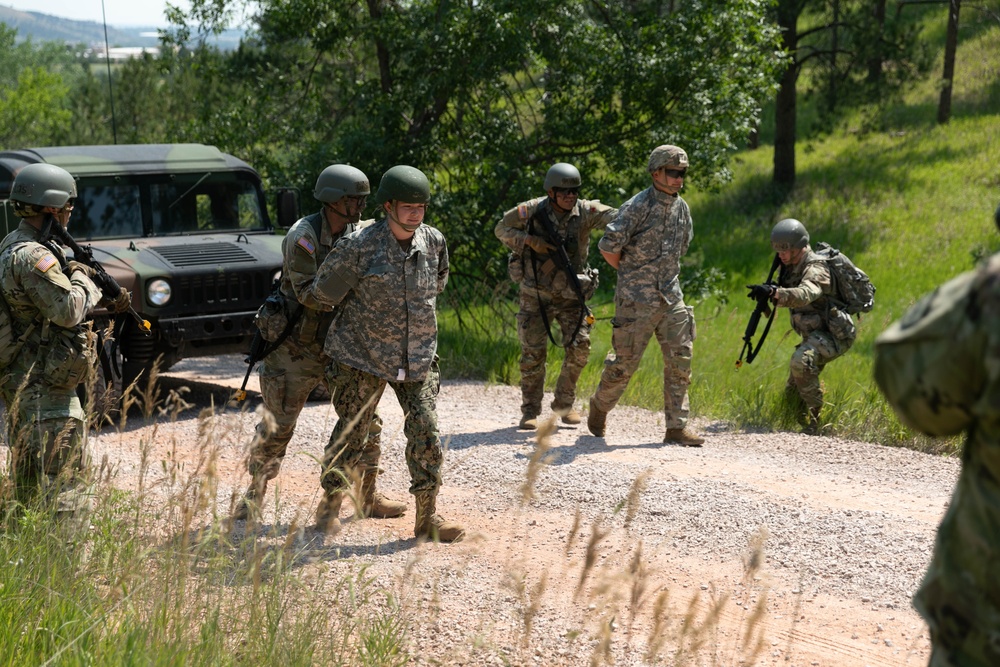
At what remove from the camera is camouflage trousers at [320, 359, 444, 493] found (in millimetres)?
5531

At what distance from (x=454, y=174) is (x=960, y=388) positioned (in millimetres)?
10773

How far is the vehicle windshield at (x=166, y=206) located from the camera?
365 inches

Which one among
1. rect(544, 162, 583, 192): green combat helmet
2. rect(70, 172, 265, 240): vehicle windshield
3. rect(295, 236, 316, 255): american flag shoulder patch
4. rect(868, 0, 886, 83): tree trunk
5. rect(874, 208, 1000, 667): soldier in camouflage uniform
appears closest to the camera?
rect(874, 208, 1000, 667): soldier in camouflage uniform

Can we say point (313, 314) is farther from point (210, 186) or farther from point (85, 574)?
point (210, 186)

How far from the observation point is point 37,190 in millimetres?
5180

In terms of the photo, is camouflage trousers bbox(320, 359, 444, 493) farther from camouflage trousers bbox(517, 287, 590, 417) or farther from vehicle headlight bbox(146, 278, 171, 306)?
vehicle headlight bbox(146, 278, 171, 306)

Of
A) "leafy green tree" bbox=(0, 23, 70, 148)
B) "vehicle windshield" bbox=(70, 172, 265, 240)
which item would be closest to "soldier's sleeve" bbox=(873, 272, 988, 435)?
"vehicle windshield" bbox=(70, 172, 265, 240)

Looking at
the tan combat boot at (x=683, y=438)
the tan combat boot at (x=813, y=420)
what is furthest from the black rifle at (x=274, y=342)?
the tan combat boot at (x=813, y=420)

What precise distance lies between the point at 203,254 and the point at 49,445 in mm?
4286

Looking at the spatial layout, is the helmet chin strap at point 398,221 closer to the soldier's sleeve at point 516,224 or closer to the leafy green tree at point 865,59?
the soldier's sleeve at point 516,224

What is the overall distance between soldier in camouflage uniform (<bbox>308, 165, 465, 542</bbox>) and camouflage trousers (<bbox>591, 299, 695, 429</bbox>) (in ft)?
8.58

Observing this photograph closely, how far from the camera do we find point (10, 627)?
3574 mm

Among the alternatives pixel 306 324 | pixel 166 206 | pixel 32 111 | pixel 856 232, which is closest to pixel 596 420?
pixel 306 324

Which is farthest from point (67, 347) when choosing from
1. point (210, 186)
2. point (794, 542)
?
point (210, 186)
